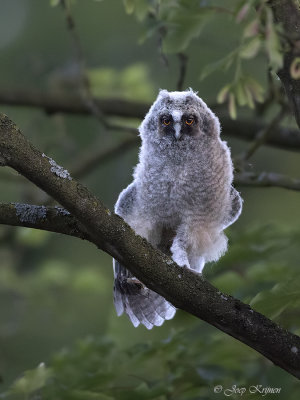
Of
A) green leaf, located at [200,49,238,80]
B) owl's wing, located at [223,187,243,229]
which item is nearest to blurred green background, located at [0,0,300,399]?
owl's wing, located at [223,187,243,229]

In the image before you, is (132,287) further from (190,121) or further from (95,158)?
(95,158)

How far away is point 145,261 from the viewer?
2434 millimetres

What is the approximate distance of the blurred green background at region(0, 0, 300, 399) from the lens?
3250 mm

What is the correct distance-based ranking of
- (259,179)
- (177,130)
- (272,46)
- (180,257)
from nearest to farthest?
(272,46)
(180,257)
(177,130)
(259,179)

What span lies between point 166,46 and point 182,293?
3.62 ft

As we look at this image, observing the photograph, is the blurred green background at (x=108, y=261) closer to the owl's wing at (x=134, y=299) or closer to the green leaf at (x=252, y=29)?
the owl's wing at (x=134, y=299)

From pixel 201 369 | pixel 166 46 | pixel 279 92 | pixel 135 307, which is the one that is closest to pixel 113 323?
pixel 135 307

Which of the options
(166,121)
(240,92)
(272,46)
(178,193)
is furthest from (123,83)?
(272,46)

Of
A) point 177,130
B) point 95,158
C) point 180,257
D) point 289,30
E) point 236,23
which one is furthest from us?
point 95,158

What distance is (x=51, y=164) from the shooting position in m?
2.23

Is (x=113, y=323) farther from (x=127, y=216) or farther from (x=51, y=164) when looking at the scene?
(x=51, y=164)

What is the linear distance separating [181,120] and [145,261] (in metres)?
1.18

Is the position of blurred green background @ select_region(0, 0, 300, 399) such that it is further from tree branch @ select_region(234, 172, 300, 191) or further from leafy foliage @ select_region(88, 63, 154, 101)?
tree branch @ select_region(234, 172, 300, 191)

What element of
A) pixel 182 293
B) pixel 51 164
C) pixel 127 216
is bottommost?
pixel 127 216
